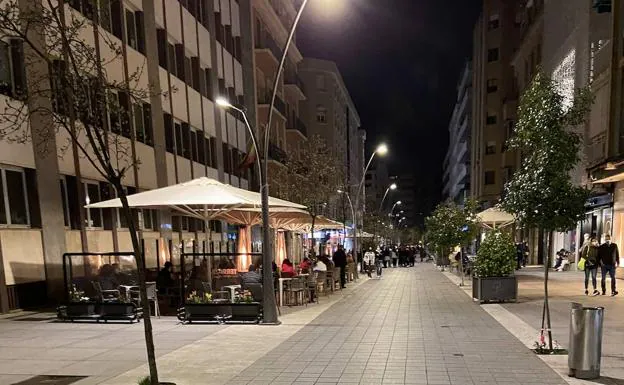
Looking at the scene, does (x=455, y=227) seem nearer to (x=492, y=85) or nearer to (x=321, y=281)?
(x=321, y=281)

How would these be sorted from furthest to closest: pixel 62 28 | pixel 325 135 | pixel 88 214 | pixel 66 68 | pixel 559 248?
1. pixel 325 135
2. pixel 559 248
3. pixel 88 214
4. pixel 66 68
5. pixel 62 28

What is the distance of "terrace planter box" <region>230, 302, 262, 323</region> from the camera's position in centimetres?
1051

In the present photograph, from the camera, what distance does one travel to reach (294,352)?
7809mm

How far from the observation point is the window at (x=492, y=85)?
4844 cm

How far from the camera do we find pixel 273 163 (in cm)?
3312

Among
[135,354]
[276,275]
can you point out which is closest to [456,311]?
[276,275]

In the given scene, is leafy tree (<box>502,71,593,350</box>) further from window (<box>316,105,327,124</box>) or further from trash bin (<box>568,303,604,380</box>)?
window (<box>316,105,327,124</box>)

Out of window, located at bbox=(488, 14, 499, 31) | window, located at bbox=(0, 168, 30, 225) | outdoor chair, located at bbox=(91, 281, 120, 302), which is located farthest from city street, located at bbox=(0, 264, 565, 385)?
window, located at bbox=(488, 14, 499, 31)

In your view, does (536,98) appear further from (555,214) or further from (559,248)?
(559,248)

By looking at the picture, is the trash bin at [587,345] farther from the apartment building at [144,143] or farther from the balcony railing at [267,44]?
the balcony railing at [267,44]

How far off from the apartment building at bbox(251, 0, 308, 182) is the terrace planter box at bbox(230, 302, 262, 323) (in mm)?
21541

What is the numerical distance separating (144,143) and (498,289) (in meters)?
13.7

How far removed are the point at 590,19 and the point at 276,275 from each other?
60.1ft

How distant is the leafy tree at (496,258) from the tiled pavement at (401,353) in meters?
1.76
